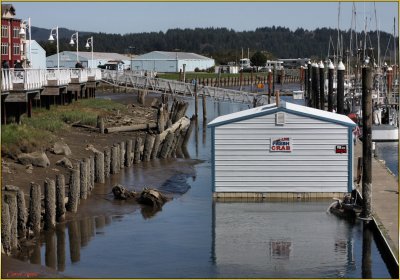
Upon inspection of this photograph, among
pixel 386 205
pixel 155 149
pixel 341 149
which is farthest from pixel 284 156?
pixel 155 149

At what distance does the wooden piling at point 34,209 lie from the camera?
21375 mm

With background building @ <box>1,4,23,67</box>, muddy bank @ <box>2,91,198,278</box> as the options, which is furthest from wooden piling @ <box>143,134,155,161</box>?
background building @ <box>1,4,23,67</box>

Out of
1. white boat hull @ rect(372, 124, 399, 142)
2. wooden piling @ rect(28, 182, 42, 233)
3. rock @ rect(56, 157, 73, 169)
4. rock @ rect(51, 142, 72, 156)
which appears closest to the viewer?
wooden piling @ rect(28, 182, 42, 233)

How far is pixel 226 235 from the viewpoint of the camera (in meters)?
23.1

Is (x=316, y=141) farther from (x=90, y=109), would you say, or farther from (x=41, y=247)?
(x=90, y=109)

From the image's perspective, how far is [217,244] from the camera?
22.1 m

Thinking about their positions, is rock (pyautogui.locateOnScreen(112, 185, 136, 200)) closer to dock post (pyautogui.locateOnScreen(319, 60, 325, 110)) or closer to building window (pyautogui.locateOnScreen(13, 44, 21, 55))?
dock post (pyautogui.locateOnScreen(319, 60, 325, 110))

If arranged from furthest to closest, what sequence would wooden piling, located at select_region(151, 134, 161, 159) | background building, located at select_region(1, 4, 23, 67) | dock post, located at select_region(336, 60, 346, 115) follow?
1. background building, located at select_region(1, 4, 23, 67)
2. dock post, located at select_region(336, 60, 346, 115)
3. wooden piling, located at select_region(151, 134, 161, 159)

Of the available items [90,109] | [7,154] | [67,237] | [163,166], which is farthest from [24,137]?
[90,109]

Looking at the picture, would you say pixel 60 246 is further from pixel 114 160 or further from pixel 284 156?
pixel 114 160

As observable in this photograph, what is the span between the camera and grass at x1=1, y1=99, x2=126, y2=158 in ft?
98.7

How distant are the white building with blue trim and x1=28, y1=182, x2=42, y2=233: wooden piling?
6.82 meters

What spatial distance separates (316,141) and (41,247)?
9.58 meters

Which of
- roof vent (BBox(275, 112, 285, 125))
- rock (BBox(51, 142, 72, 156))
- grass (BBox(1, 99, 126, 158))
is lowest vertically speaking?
rock (BBox(51, 142, 72, 156))
